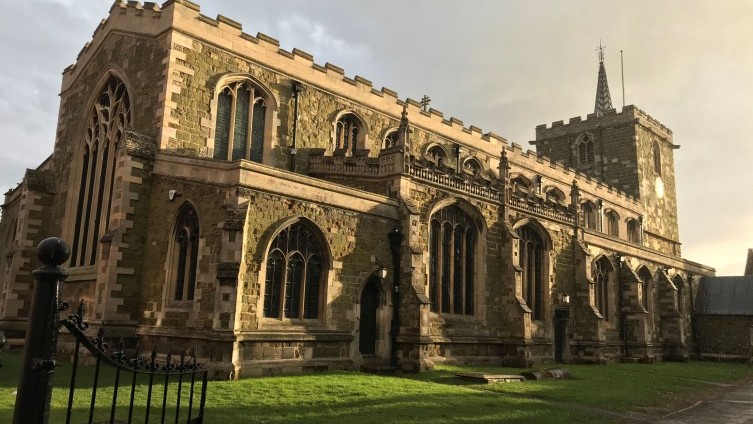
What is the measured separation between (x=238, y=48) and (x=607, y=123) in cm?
3495

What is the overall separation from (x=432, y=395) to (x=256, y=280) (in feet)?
18.3

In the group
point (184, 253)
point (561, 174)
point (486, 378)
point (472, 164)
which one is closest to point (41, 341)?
point (184, 253)

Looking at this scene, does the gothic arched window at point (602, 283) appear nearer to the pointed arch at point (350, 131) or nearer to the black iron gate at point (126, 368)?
the pointed arch at point (350, 131)

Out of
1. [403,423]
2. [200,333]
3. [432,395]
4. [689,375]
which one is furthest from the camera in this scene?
[689,375]

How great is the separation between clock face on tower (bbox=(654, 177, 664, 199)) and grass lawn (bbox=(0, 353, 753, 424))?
33.4 m

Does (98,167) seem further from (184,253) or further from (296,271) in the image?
(296,271)

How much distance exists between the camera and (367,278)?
62.2 feet

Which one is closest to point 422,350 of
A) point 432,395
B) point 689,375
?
point 432,395

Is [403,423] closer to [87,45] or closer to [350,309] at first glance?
[350,309]

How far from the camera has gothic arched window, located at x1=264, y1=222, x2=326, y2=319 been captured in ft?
54.5

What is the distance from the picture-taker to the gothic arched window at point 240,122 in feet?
71.6

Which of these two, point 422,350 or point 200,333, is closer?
point 200,333

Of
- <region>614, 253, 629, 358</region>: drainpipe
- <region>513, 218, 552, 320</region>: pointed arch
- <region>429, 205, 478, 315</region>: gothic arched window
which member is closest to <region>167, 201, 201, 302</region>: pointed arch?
<region>429, 205, 478, 315</region>: gothic arched window

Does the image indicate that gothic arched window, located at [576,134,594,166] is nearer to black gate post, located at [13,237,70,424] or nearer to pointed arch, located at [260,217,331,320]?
pointed arch, located at [260,217,331,320]
